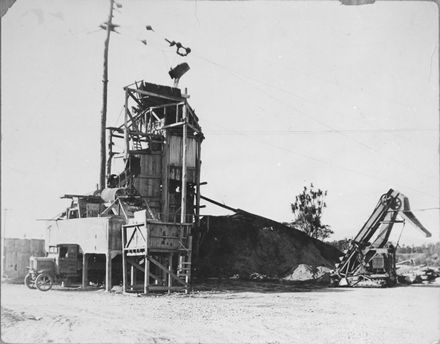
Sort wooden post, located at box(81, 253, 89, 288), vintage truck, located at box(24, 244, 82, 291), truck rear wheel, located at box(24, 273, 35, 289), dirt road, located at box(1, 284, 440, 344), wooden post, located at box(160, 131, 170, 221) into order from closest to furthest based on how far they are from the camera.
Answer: dirt road, located at box(1, 284, 440, 344)
truck rear wheel, located at box(24, 273, 35, 289)
vintage truck, located at box(24, 244, 82, 291)
wooden post, located at box(81, 253, 89, 288)
wooden post, located at box(160, 131, 170, 221)

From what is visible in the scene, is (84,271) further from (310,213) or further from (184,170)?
(310,213)

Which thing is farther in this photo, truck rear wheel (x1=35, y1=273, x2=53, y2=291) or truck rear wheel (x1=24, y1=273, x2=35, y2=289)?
truck rear wheel (x1=24, y1=273, x2=35, y2=289)

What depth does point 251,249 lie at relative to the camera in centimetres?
3125

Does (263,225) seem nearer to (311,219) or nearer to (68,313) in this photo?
(311,219)

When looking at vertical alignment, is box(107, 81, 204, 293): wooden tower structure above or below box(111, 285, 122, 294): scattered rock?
above

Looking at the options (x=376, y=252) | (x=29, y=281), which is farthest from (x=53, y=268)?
(x=376, y=252)

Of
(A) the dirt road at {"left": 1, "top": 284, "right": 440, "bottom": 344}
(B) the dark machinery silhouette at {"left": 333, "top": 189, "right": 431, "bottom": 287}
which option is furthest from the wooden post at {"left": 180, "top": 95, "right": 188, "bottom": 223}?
(B) the dark machinery silhouette at {"left": 333, "top": 189, "right": 431, "bottom": 287}

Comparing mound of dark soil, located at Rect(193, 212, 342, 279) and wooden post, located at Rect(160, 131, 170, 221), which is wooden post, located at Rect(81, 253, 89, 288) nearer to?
wooden post, located at Rect(160, 131, 170, 221)

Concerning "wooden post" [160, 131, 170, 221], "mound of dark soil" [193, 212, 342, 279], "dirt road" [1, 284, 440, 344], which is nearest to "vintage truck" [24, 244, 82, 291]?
"dirt road" [1, 284, 440, 344]

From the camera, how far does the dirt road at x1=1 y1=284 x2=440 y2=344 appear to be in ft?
32.5

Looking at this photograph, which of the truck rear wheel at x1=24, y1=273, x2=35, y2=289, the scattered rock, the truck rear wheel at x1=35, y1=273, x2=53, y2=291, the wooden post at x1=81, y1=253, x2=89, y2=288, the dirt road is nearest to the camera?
the dirt road

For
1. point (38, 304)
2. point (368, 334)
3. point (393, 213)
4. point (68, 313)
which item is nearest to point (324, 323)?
point (368, 334)

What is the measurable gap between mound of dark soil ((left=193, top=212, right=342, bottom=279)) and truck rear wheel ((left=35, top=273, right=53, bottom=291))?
10506 mm

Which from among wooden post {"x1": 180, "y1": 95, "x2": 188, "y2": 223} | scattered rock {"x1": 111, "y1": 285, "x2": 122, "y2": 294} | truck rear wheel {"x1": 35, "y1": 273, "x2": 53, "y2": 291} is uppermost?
wooden post {"x1": 180, "y1": 95, "x2": 188, "y2": 223}
